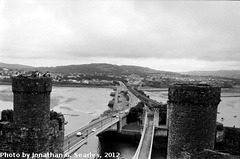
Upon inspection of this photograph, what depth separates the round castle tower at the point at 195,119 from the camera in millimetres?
5820

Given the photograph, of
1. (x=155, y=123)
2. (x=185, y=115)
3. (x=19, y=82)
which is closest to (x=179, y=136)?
(x=185, y=115)

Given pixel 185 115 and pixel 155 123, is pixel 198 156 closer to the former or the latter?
pixel 185 115

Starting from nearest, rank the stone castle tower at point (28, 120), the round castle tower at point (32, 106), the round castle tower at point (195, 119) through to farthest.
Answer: the round castle tower at point (195, 119)
the stone castle tower at point (28, 120)
the round castle tower at point (32, 106)

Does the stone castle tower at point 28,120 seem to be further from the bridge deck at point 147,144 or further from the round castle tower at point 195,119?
the bridge deck at point 147,144

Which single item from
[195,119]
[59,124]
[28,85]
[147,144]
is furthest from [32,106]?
[147,144]

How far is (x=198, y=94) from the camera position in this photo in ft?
19.1

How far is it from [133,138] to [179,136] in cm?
2652

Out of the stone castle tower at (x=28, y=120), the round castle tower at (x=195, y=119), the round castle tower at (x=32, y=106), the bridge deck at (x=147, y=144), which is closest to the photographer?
the round castle tower at (x=195, y=119)

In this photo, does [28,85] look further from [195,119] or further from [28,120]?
[195,119]

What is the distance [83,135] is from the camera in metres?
23.1

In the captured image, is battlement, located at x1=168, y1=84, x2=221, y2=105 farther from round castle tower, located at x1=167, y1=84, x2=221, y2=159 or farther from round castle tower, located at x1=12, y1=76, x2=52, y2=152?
round castle tower, located at x1=12, y1=76, x2=52, y2=152

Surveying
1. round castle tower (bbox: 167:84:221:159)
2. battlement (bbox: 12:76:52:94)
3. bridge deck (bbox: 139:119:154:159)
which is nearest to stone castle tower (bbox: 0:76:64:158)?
battlement (bbox: 12:76:52:94)

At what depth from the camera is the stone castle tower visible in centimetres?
787

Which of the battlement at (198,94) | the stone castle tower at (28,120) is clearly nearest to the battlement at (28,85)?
the stone castle tower at (28,120)
